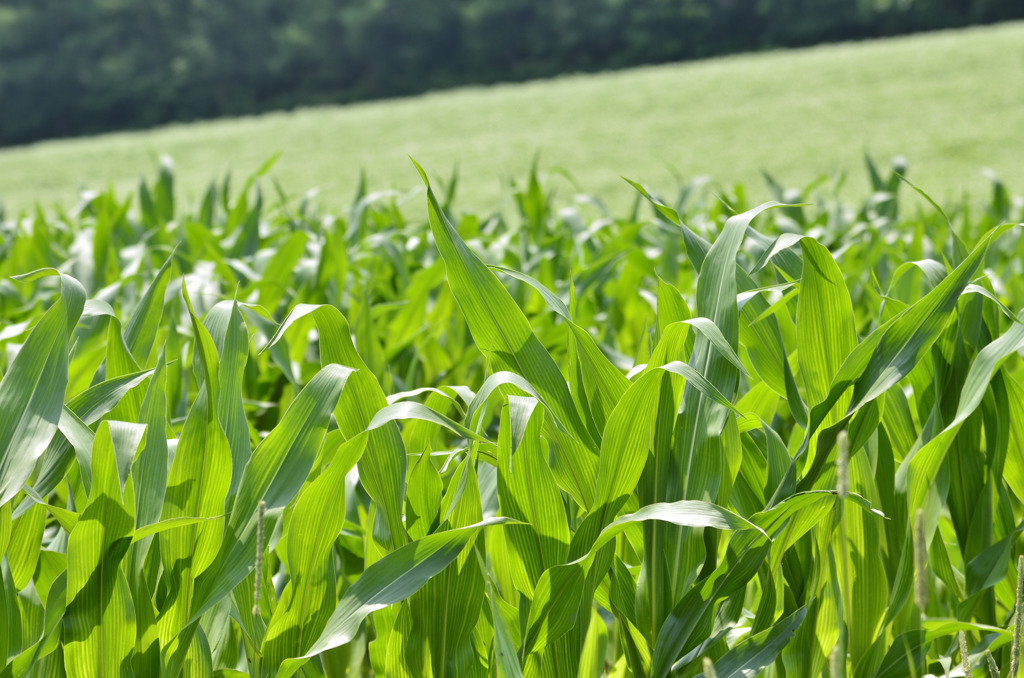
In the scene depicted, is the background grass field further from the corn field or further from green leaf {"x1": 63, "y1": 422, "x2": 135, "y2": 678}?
green leaf {"x1": 63, "y1": 422, "x2": 135, "y2": 678}

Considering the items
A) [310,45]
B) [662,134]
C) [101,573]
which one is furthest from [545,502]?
[310,45]

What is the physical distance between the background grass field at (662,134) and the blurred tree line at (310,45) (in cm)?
758

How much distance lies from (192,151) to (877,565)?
13310 mm

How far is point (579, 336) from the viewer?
718 mm

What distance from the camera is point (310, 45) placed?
2395cm

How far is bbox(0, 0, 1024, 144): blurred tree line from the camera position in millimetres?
22328

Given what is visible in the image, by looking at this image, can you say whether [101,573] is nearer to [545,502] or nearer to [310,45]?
[545,502]

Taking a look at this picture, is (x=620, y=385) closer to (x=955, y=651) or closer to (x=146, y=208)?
(x=955, y=651)

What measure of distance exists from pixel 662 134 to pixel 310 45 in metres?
16.3

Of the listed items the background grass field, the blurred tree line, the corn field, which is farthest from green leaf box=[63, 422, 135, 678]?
the blurred tree line

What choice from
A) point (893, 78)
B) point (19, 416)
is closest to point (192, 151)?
point (893, 78)

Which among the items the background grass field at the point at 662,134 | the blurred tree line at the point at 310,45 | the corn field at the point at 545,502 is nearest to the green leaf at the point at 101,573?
the corn field at the point at 545,502

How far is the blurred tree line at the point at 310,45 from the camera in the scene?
22.3 meters

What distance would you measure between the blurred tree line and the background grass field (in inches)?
299
